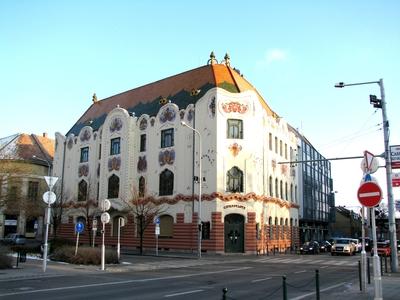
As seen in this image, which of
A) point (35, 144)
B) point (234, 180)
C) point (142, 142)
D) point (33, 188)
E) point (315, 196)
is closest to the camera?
point (234, 180)

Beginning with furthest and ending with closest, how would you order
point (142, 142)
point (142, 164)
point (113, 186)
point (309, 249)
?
point (113, 186)
point (142, 142)
point (142, 164)
point (309, 249)

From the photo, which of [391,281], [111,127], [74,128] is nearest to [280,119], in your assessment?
[111,127]

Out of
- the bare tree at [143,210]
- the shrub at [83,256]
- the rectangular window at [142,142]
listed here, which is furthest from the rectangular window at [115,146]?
the shrub at [83,256]

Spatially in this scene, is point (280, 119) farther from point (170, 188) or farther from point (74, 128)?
point (74, 128)

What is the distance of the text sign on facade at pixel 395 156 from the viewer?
76.6 feet

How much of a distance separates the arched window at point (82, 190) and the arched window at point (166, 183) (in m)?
12.7

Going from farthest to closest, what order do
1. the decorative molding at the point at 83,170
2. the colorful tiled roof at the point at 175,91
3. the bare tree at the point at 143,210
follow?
1. the decorative molding at the point at 83,170
2. the colorful tiled roof at the point at 175,91
3. the bare tree at the point at 143,210

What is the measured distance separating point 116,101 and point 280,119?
20738mm

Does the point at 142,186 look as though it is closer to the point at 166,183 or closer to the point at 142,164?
the point at 142,164

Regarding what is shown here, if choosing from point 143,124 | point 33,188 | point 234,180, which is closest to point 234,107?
point 234,180

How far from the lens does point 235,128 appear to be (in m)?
44.0

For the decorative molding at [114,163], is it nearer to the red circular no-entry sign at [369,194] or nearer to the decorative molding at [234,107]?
the decorative molding at [234,107]

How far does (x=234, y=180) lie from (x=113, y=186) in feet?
50.0

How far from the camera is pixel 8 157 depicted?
3869 centimetres
